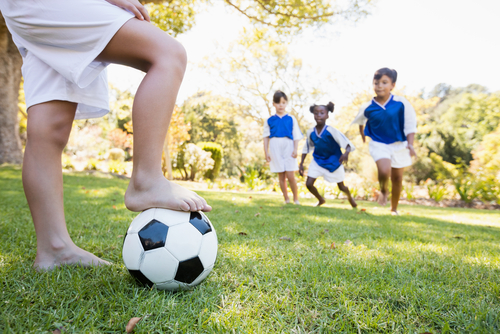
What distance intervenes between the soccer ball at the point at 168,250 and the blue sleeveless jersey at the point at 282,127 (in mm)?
4907

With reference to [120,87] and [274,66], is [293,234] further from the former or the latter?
[120,87]

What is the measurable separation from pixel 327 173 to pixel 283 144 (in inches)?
44.0

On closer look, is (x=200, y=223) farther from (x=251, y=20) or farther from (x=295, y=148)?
(x=251, y=20)

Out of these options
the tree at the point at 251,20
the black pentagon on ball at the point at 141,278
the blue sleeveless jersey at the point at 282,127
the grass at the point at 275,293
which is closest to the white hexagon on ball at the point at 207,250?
the grass at the point at 275,293

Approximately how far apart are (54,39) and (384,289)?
196cm

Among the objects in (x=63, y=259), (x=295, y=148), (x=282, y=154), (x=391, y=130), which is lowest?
(x=63, y=259)

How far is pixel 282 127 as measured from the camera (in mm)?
6164

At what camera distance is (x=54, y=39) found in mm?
1346

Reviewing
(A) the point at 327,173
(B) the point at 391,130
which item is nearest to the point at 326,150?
(A) the point at 327,173

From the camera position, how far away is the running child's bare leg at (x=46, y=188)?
1.54 metres

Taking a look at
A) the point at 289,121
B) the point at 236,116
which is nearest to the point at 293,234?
the point at 289,121

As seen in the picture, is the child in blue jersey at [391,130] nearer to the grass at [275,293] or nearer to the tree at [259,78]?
the grass at [275,293]

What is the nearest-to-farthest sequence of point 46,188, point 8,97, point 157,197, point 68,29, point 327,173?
point 68,29
point 157,197
point 46,188
point 327,173
point 8,97

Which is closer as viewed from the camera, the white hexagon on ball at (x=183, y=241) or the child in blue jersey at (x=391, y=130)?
the white hexagon on ball at (x=183, y=241)
